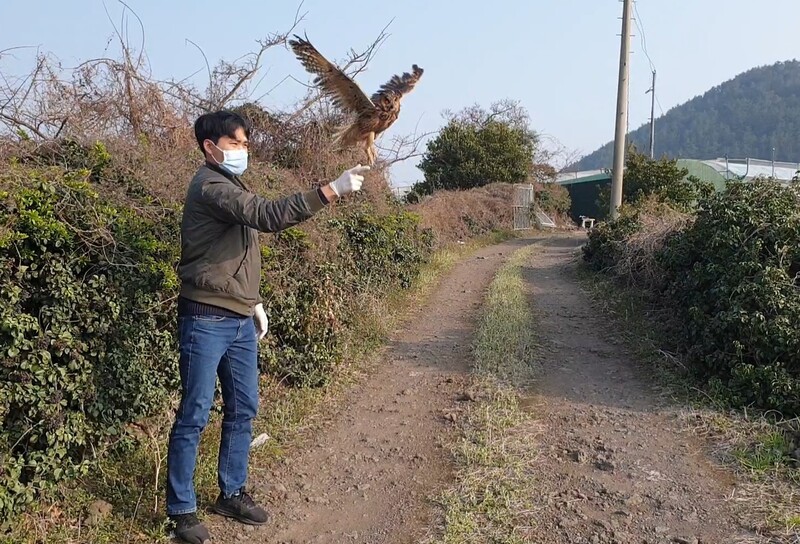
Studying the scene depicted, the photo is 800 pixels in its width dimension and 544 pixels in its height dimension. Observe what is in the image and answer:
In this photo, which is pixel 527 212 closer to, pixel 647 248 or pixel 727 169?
pixel 727 169

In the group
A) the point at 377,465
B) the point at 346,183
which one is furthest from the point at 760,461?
the point at 346,183

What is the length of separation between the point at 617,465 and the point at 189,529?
2.52 m

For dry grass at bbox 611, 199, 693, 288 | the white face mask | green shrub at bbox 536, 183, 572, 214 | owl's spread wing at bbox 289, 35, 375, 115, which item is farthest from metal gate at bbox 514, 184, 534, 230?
the white face mask

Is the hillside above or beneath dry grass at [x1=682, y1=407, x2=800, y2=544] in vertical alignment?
above

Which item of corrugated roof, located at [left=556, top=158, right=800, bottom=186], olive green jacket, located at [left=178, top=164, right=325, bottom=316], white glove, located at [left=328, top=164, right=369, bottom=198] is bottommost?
olive green jacket, located at [left=178, top=164, right=325, bottom=316]

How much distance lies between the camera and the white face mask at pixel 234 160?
9.84ft

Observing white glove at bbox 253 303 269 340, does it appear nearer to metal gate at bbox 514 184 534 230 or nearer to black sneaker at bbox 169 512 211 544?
black sneaker at bbox 169 512 211 544

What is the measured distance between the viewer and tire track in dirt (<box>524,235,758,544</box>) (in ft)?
10.2

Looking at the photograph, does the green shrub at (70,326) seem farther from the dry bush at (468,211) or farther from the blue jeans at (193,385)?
the dry bush at (468,211)

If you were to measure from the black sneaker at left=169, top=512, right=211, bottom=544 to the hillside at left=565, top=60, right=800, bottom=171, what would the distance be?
198 feet

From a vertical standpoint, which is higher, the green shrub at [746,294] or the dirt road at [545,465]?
the green shrub at [746,294]

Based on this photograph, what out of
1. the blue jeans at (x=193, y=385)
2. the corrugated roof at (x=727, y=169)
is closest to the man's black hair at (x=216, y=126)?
the blue jeans at (x=193, y=385)

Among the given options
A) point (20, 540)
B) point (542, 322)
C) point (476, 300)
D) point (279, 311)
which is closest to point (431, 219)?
point (476, 300)

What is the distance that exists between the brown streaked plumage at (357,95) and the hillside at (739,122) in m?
56.9
